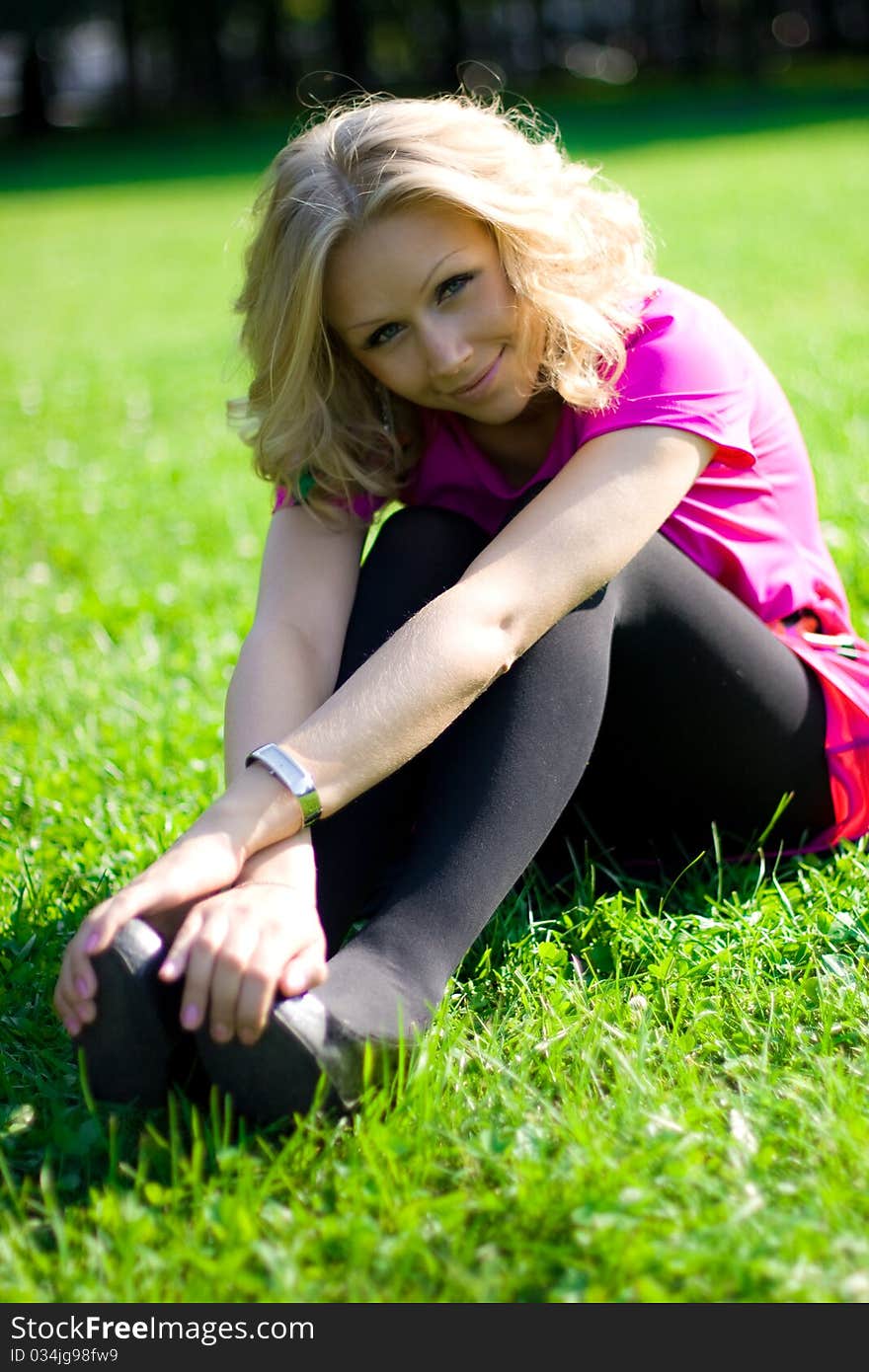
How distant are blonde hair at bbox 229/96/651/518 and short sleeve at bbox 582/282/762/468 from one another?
1.4 inches

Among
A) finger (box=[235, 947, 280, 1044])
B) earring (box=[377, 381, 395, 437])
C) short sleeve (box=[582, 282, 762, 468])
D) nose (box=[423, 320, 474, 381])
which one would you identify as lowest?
finger (box=[235, 947, 280, 1044])

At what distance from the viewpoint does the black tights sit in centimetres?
208

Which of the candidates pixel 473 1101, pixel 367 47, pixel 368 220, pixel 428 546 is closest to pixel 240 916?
pixel 473 1101

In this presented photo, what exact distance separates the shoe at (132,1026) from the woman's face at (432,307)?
43.3 inches

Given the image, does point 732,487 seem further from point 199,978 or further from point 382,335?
point 199,978

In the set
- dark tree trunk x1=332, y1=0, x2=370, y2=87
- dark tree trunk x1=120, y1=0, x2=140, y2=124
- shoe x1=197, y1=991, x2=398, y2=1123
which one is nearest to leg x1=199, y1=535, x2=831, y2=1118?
shoe x1=197, y1=991, x2=398, y2=1123

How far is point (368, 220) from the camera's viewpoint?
7.64ft

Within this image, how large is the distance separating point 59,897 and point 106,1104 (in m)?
0.84

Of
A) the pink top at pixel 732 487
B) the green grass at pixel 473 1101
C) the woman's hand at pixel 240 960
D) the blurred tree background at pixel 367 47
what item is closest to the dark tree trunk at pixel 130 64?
the blurred tree background at pixel 367 47

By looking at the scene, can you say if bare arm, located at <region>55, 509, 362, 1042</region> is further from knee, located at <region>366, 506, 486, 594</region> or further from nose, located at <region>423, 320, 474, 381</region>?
nose, located at <region>423, 320, 474, 381</region>

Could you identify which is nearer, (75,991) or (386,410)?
(75,991)

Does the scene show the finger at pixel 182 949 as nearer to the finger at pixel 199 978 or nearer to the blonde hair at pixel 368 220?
the finger at pixel 199 978

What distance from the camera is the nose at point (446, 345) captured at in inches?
93.5

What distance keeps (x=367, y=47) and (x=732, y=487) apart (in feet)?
123
